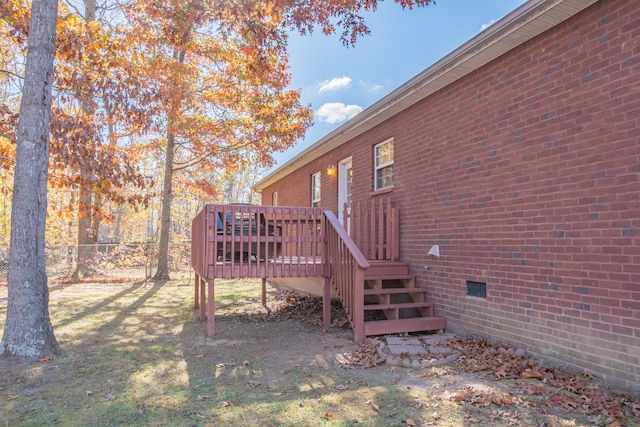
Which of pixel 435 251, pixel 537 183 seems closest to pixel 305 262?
pixel 435 251

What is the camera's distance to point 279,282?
40.2ft

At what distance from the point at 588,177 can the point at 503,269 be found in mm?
1435

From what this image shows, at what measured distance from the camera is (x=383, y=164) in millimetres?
7816

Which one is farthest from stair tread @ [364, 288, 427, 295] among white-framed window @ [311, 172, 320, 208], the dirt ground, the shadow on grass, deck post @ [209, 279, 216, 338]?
white-framed window @ [311, 172, 320, 208]

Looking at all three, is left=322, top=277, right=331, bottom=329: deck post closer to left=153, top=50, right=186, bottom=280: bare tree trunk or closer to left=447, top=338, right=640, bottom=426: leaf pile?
left=447, top=338, right=640, bottom=426: leaf pile

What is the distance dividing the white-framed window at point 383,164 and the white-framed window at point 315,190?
11.5 feet

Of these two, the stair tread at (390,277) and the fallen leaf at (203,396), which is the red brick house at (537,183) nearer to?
the stair tread at (390,277)

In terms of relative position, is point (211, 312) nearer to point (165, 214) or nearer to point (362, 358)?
point (362, 358)

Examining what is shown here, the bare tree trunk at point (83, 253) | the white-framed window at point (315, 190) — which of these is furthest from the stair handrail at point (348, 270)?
A: the bare tree trunk at point (83, 253)

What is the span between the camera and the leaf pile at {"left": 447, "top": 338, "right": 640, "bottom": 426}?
306 cm

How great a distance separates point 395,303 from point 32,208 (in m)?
4.75

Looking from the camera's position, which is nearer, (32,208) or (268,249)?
(32,208)

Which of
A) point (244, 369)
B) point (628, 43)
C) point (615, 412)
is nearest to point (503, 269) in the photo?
point (615, 412)

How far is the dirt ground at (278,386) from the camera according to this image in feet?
9.79
